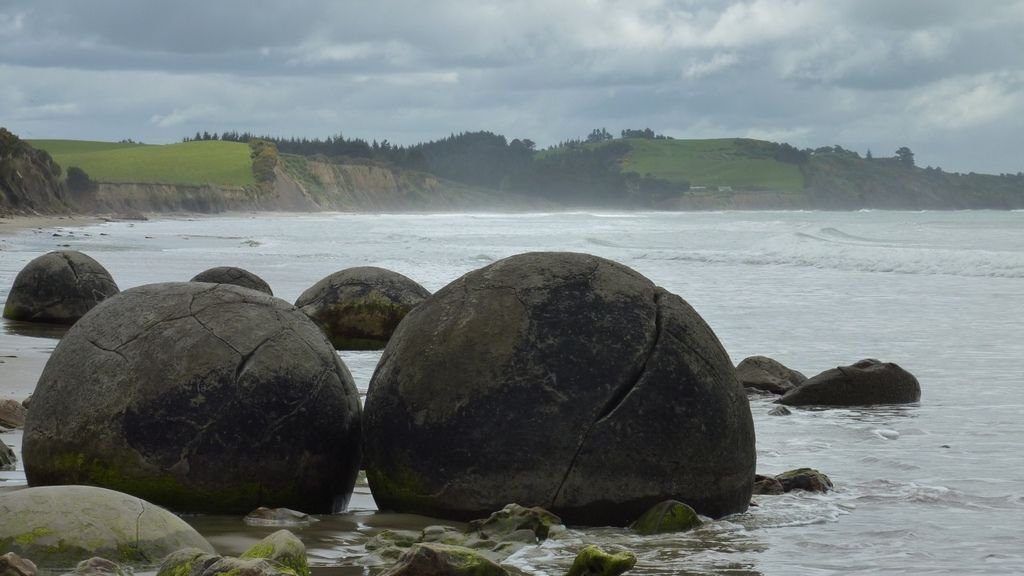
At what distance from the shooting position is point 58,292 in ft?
57.4

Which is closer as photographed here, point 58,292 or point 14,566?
point 14,566

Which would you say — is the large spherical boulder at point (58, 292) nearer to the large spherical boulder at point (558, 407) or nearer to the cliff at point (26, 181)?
the large spherical boulder at point (558, 407)

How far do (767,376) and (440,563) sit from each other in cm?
776

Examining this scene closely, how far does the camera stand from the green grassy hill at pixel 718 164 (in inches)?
6727

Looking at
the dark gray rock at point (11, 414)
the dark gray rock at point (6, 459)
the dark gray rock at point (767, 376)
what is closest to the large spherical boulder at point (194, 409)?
the dark gray rock at point (6, 459)

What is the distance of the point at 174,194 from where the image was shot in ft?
403

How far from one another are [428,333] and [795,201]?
160878mm

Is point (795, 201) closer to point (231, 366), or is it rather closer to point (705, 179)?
point (705, 179)

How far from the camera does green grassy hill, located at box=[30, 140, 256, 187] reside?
13350 centimetres

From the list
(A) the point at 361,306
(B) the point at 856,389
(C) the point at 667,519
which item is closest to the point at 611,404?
(C) the point at 667,519

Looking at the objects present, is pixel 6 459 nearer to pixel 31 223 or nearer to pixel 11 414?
pixel 11 414

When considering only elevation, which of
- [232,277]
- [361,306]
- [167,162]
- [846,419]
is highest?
[167,162]

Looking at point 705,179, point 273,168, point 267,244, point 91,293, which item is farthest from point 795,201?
point 91,293

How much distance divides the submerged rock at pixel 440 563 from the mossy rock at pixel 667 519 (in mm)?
1350
